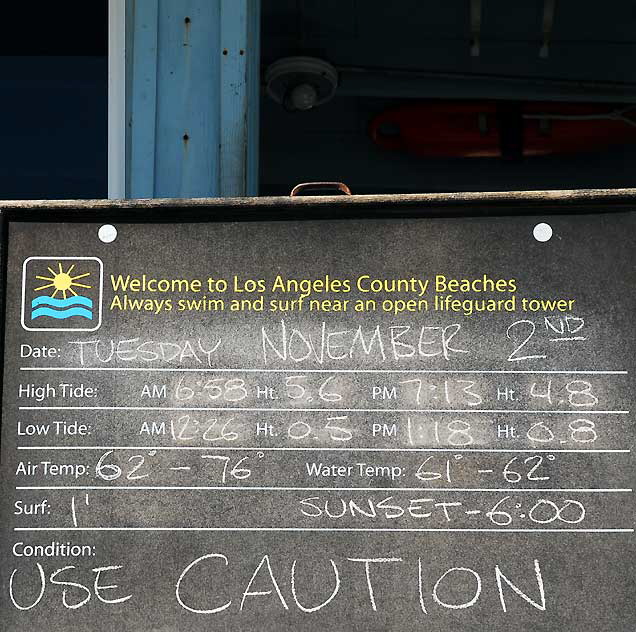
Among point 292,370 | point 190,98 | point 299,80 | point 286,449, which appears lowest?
point 286,449

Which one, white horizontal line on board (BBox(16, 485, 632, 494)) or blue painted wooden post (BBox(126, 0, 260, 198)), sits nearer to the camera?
white horizontal line on board (BBox(16, 485, 632, 494))

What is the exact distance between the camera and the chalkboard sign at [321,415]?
1944 mm

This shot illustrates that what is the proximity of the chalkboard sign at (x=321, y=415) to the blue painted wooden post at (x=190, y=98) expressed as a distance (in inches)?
19.2

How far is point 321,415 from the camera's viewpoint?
1.99 m

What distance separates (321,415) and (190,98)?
3.28ft

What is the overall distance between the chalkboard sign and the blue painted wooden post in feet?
1.60

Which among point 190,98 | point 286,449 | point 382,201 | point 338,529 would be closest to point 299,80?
point 190,98

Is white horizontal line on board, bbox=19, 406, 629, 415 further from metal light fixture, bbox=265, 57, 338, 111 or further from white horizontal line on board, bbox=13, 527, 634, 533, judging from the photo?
metal light fixture, bbox=265, 57, 338, 111

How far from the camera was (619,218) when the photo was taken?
2.03 m

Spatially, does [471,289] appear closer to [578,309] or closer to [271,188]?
[578,309]

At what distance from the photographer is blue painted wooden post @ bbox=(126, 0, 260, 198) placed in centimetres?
254

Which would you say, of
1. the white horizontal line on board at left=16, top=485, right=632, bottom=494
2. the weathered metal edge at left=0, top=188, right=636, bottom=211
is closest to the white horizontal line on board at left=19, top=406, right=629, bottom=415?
the white horizontal line on board at left=16, top=485, right=632, bottom=494

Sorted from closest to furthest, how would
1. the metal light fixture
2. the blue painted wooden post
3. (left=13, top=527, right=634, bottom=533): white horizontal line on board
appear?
1. (left=13, top=527, right=634, bottom=533): white horizontal line on board
2. the blue painted wooden post
3. the metal light fixture

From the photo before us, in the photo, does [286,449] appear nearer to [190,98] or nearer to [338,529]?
[338,529]
